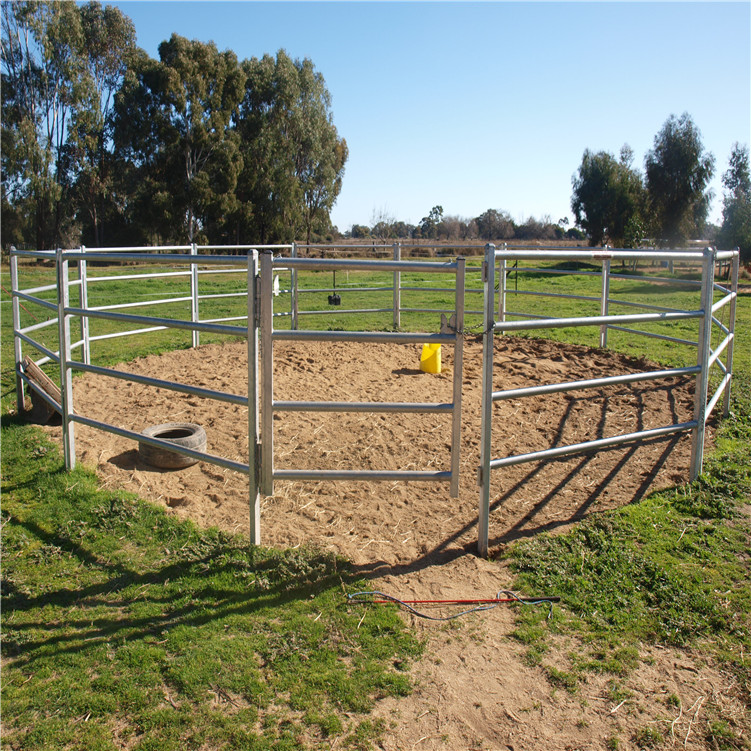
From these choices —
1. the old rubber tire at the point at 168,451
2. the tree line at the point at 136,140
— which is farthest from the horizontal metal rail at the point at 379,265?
the tree line at the point at 136,140

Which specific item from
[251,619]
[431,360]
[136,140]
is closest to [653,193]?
[136,140]

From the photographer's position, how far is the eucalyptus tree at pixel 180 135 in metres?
31.8

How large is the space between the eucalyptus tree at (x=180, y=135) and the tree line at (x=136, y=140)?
5 centimetres

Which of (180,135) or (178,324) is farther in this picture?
(180,135)

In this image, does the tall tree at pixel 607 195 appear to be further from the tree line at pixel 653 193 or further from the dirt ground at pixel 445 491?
the dirt ground at pixel 445 491

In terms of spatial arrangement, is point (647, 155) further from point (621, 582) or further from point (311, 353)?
point (621, 582)

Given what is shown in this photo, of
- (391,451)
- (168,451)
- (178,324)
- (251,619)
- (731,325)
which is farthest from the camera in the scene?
(731,325)

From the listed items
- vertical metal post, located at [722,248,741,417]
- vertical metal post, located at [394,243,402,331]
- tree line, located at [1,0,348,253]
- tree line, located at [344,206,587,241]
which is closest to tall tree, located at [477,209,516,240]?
tree line, located at [344,206,587,241]

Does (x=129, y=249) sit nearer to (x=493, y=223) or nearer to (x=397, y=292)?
(x=397, y=292)

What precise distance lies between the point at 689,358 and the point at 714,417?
280 centimetres

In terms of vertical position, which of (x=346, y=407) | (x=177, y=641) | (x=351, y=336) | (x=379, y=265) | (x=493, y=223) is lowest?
(x=177, y=641)

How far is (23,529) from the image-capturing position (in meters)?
3.63

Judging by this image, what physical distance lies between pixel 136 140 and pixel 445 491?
33.6 metres

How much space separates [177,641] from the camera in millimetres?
2600
